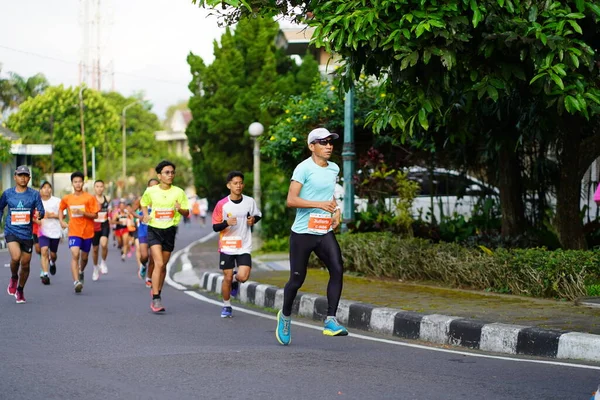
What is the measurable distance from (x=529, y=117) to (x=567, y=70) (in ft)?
13.5

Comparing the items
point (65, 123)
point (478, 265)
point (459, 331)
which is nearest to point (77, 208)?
point (478, 265)

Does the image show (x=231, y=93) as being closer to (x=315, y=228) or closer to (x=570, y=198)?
(x=570, y=198)

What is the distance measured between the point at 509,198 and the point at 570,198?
1.54m

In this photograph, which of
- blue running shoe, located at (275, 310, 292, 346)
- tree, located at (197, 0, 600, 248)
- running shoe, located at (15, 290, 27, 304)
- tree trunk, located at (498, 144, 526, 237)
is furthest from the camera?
tree trunk, located at (498, 144, 526, 237)

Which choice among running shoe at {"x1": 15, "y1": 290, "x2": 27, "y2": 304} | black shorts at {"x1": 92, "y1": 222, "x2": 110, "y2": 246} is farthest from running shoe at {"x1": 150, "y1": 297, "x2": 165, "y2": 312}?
black shorts at {"x1": 92, "y1": 222, "x2": 110, "y2": 246}

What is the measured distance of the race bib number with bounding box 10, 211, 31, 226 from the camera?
41.2 ft

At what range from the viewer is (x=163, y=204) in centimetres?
1175

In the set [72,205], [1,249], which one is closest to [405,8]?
[72,205]

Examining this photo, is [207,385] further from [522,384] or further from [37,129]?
[37,129]

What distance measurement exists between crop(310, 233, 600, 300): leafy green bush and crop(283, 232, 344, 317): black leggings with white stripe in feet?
11.0

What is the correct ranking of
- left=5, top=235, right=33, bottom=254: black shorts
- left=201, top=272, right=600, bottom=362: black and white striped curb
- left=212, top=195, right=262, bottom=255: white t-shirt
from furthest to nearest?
left=5, top=235, right=33, bottom=254: black shorts, left=212, top=195, right=262, bottom=255: white t-shirt, left=201, top=272, right=600, bottom=362: black and white striped curb

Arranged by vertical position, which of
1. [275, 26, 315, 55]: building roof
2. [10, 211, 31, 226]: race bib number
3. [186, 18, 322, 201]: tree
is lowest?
[10, 211, 31, 226]: race bib number

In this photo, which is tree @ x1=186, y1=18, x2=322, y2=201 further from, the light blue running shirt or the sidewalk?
the light blue running shirt

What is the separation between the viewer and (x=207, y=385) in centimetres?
641
